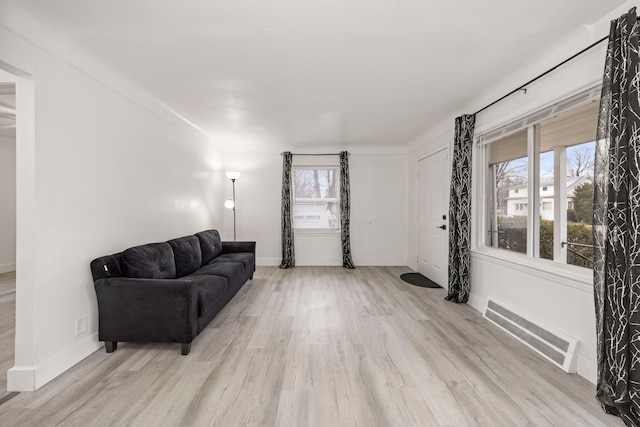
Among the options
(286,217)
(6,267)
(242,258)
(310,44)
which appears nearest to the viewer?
(310,44)

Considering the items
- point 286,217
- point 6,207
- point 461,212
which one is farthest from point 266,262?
point 6,207

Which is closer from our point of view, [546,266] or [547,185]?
[546,266]

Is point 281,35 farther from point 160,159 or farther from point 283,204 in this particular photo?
point 283,204

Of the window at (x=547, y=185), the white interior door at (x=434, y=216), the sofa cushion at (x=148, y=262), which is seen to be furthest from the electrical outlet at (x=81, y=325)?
the white interior door at (x=434, y=216)

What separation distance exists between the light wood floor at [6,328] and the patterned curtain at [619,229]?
152 inches

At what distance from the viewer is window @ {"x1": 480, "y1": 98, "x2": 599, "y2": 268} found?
2.32m

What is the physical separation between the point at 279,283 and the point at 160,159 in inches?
98.7

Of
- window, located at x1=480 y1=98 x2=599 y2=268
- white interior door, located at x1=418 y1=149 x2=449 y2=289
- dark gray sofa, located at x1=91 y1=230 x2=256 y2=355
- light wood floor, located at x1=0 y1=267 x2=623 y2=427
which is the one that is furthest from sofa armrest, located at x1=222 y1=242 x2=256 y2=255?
window, located at x1=480 y1=98 x2=599 y2=268

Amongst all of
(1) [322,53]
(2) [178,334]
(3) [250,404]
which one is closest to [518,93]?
(1) [322,53]

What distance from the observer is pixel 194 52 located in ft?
7.45

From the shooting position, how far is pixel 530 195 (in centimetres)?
278

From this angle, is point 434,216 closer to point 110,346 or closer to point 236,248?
point 236,248

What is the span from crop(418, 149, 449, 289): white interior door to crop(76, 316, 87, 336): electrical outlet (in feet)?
14.3

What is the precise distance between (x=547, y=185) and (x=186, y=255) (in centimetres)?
399
